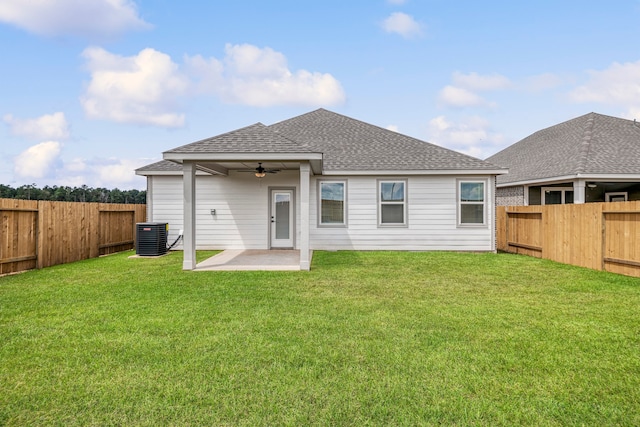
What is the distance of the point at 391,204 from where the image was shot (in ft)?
42.6

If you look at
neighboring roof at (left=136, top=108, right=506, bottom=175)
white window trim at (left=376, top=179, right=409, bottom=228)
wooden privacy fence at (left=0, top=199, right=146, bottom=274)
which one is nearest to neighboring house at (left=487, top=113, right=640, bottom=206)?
neighboring roof at (left=136, top=108, right=506, bottom=175)

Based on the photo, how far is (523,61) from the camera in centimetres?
1428

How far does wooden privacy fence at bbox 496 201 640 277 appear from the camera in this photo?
820cm

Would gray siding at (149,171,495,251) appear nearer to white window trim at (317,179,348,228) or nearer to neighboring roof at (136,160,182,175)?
white window trim at (317,179,348,228)

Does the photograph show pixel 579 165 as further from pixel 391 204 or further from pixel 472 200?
pixel 391 204

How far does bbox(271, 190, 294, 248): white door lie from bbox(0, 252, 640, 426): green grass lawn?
604cm

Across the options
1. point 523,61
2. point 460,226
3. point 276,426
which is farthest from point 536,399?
point 523,61

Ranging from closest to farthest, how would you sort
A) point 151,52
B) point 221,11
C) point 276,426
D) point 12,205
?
point 276,426 → point 12,205 → point 221,11 → point 151,52

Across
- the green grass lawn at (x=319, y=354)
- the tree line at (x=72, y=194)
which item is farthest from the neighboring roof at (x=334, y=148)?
the tree line at (x=72, y=194)

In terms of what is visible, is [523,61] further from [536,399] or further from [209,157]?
[536,399]

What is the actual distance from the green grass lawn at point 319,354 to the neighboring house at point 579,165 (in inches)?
359

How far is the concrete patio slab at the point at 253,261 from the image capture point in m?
9.07

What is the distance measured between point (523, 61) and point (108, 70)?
52.7 ft

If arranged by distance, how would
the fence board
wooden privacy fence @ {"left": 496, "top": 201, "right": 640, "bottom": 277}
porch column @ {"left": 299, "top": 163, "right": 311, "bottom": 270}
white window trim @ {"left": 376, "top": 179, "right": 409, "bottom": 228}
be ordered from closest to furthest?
wooden privacy fence @ {"left": 496, "top": 201, "right": 640, "bottom": 277} → the fence board → porch column @ {"left": 299, "top": 163, "right": 311, "bottom": 270} → white window trim @ {"left": 376, "top": 179, "right": 409, "bottom": 228}
